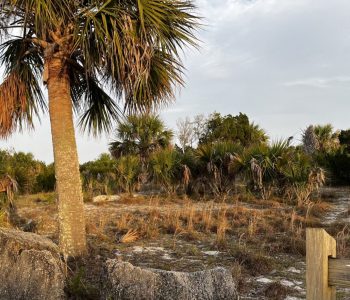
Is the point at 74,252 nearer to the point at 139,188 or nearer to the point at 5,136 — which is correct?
the point at 5,136

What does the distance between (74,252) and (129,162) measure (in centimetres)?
1283

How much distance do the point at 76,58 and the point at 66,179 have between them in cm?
218

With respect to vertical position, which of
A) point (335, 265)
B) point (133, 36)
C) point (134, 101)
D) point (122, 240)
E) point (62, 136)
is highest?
point (133, 36)

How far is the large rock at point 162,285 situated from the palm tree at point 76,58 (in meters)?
2.83

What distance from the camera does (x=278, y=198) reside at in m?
16.7

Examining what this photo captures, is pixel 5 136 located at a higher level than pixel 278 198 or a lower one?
higher

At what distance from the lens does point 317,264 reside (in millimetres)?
2758

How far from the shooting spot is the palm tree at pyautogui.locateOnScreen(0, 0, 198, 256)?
709cm

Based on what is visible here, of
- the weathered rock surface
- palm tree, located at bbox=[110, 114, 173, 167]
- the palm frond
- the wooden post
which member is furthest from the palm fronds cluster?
palm tree, located at bbox=[110, 114, 173, 167]

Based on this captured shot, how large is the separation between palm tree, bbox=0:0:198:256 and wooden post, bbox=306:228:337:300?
16.0 ft

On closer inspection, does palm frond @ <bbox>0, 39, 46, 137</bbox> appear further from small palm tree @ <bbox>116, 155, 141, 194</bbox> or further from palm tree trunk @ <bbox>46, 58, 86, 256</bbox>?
small palm tree @ <bbox>116, 155, 141, 194</bbox>

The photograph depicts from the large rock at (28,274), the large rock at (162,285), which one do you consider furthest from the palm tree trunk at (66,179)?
the large rock at (162,285)

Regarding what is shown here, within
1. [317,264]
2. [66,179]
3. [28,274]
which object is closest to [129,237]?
[66,179]

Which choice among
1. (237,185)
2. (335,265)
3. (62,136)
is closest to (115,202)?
(237,185)
